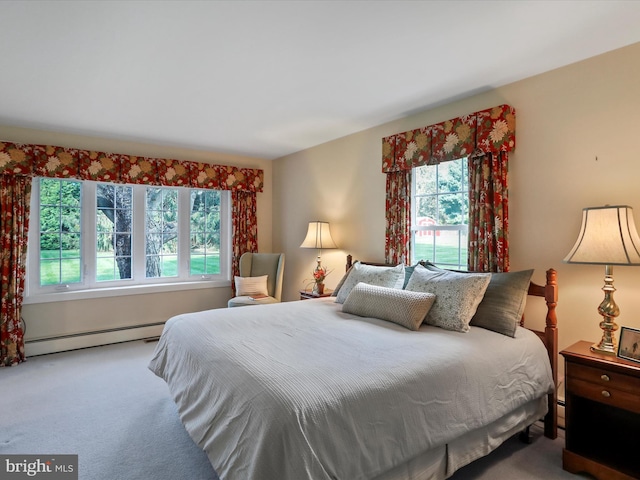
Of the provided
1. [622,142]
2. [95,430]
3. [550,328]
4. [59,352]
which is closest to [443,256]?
[550,328]

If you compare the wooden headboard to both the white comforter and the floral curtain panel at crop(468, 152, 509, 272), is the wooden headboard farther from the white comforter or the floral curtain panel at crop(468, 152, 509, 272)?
the floral curtain panel at crop(468, 152, 509, 272)

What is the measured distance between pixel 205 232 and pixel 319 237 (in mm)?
1773

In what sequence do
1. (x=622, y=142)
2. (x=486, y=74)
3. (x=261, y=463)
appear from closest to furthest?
(x=261, y=463) < (x=622, y=142) < (x=486, y=74)

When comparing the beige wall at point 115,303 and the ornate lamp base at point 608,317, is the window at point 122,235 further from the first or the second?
the ornate lamp base at point 608,317

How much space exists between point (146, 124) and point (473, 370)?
3.62m

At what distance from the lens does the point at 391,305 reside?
7.98 ft

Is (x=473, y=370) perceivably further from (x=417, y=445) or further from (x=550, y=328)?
(x=550, y=328)

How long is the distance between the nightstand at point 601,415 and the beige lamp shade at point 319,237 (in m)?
2.51

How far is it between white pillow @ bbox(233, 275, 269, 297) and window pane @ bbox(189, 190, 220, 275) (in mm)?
631

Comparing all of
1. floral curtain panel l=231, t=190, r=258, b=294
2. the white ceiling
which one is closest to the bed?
the white ceiling

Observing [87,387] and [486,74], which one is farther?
[87,387]

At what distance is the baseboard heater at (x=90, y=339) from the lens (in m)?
3.81

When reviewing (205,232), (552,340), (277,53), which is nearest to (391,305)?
(552,340)

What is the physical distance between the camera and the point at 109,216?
430cm
